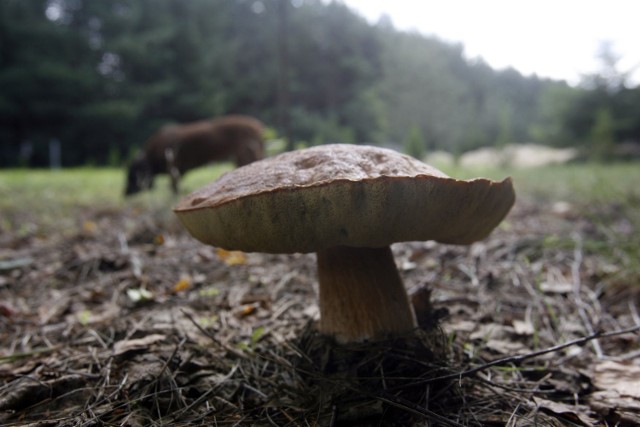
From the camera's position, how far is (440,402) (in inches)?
42.6

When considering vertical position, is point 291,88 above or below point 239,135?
above

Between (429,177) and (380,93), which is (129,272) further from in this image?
A: (380,93)

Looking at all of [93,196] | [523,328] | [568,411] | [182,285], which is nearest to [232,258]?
[182,285]

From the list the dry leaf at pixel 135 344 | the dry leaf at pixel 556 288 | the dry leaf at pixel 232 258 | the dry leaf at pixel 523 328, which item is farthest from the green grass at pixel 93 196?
the dry leaf at pixel 135 344

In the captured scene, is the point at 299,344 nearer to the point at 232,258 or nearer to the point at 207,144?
the point at 232,258

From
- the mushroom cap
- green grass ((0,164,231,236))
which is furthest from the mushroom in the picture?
green grass ((0,164,231,236))

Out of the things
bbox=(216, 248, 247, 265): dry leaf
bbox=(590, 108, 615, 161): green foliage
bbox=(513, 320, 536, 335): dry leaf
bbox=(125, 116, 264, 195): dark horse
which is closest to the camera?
bbox=(513, 320, 536, 335): dry leaf

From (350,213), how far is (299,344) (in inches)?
24.1

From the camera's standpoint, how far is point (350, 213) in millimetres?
939

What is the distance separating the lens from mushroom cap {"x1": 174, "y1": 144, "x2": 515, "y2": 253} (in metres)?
0.91

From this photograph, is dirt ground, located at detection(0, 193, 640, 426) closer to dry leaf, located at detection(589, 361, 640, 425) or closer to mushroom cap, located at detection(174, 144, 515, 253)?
dry leaf, located at detection(589, 361, 640, 425)

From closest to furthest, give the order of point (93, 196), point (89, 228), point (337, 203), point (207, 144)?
point (337, 203) → point (89, 228) → point (93, 196) → point (207, 144)

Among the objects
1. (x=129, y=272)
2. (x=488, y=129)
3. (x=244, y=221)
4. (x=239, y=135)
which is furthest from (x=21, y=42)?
(x=488, y=129)

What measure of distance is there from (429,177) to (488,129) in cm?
3698
